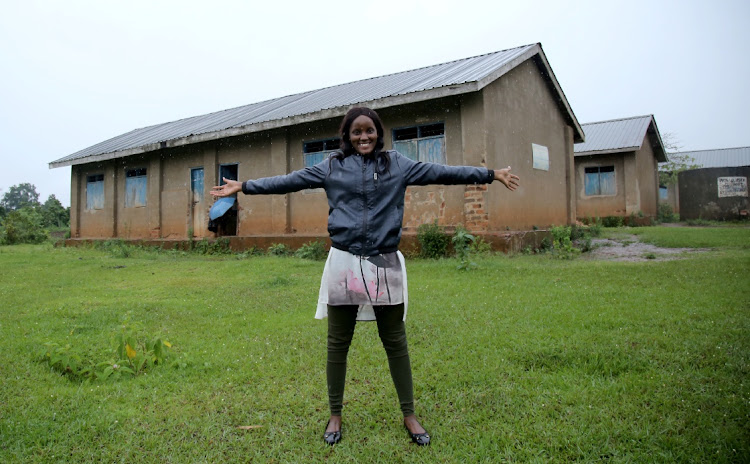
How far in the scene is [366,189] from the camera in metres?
2.59

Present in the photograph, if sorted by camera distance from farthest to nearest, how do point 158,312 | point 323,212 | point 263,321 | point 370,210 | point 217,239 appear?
point 217,239
point 323,212
point 158,312
point 263,321
point 370,210

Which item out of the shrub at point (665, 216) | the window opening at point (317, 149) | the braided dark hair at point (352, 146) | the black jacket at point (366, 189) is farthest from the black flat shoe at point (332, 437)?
the shrub at point (665, 216)

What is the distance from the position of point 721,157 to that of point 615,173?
21858 mm

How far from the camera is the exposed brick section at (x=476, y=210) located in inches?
376

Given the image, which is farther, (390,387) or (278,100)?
(278,100)

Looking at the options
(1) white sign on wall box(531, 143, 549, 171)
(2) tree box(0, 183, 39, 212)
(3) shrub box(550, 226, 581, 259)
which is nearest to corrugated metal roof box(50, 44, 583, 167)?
(1) white sign on wall box(531, 143, 549, 171)

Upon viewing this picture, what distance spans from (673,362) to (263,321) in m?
3.53

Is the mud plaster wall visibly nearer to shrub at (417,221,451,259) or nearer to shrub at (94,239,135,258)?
shrub at (417,221,451,259)

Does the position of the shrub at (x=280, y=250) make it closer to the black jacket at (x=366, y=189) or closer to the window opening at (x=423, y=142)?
the window opening at (x=423, y=142)

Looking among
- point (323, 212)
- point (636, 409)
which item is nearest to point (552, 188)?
point (323, 212)

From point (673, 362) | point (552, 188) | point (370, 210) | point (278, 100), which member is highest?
point (278, 100)

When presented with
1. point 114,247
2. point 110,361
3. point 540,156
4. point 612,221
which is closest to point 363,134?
point 110,361

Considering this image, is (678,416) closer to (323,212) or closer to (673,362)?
(673,362)

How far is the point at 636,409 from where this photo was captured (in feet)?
8.86
